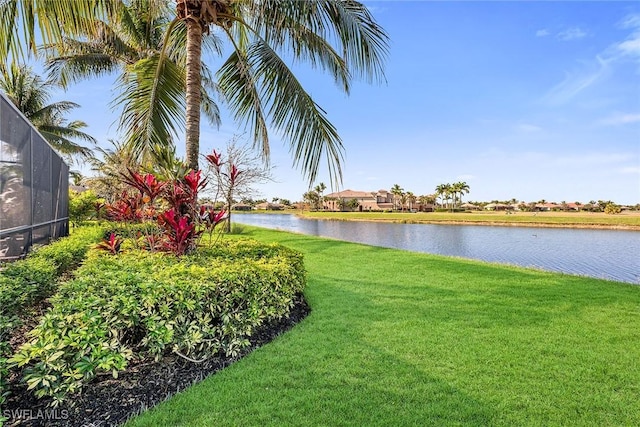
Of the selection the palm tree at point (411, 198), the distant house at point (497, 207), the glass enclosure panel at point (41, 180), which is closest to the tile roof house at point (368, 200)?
the palm tree at point (411, 198)

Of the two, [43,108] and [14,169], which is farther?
[43,108]

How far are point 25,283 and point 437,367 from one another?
13.7ft

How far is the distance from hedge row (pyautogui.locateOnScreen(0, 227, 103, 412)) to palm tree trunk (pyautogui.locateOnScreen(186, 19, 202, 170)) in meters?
2.23

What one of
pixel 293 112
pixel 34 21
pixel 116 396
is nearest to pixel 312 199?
pixel 293 112

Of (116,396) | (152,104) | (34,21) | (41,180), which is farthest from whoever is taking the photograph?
(41,180)

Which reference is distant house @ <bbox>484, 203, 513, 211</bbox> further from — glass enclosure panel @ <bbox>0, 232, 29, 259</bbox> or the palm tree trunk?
glass enclosure panel @ <bbox>0, 232, 29, 259</bbox>

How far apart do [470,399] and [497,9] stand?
28.5 feet

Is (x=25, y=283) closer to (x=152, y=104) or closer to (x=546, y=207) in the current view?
(x=152, y=104)

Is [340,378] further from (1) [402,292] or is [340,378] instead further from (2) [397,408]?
(1) [402,292]

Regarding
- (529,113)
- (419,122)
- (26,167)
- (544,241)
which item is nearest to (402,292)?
(26,167)

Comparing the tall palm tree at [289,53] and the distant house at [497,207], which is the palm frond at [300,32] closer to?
the tall palm tree at [289,53]

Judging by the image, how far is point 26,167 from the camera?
5.92 meters

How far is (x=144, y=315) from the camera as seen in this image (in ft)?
9.10

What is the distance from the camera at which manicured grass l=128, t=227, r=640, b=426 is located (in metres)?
2.31
